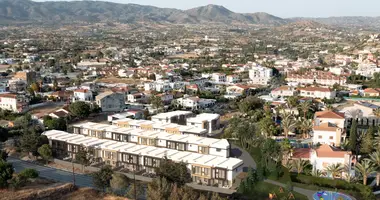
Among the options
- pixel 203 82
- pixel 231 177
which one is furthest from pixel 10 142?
pixel 203 82

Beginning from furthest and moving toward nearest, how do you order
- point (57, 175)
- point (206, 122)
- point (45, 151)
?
point (206, 122), point (45, 151), point (57, 175)

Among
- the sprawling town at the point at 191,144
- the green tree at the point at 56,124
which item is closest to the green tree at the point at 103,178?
the sprawling town at the point at 191,144

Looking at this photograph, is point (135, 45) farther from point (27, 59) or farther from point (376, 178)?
point (376, 178)

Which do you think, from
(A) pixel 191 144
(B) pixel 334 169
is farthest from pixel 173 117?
(B) pixel 334 169

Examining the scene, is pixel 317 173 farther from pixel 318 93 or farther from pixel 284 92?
pixel 284 92

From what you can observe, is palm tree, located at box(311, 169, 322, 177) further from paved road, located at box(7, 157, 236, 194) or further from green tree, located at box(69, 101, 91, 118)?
green tree, located at box(69, 101, 91, 118)

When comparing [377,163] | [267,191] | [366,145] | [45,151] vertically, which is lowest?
[267,191]

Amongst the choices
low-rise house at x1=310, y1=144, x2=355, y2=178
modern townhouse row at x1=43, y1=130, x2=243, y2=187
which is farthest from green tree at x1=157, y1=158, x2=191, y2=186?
low-rise house at x1=310, y1=144, x2=355, y2=178
